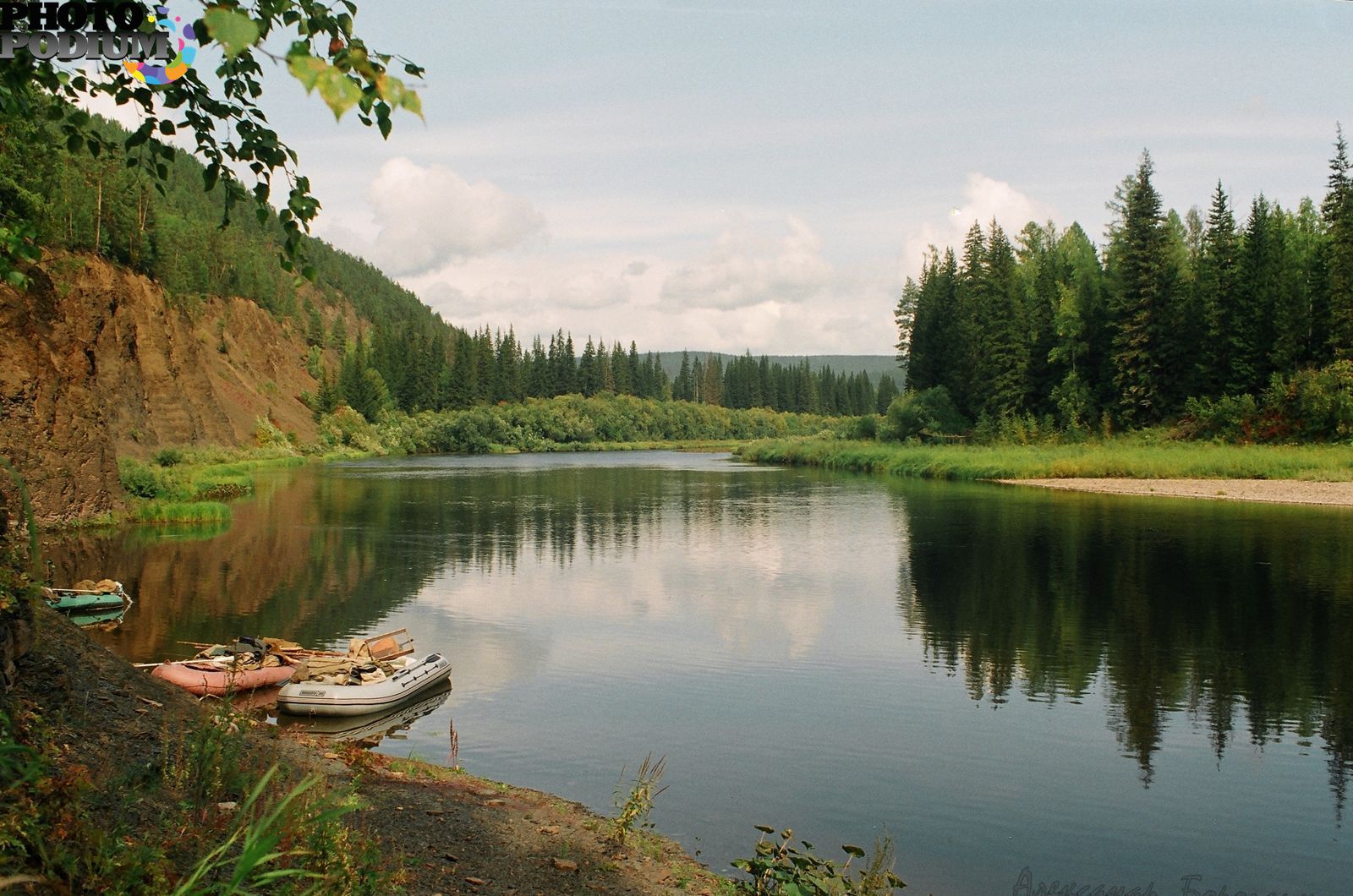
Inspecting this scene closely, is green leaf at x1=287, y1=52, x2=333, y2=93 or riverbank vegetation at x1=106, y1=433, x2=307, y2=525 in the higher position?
green leaf at x1=287, y1=52, x2=333, y2=93

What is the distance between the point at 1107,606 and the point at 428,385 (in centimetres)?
13090

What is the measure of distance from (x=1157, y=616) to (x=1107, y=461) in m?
40.3

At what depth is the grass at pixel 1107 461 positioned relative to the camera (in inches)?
2041

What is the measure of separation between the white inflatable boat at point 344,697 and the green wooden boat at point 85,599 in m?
7.95

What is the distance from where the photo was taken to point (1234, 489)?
4944 cm

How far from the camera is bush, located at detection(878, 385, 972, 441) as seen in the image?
270ft

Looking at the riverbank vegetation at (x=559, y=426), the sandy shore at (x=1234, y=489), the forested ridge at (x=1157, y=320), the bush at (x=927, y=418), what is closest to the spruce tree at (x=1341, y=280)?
the forested ridge at (x=1157, y=320)

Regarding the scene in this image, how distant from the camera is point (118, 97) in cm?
499

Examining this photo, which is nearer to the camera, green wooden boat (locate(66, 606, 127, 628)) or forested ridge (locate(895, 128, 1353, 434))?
green wooden boat (locate(66, 606, 127, 628))

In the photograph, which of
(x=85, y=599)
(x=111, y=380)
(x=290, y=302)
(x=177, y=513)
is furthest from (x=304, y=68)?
(x=290, y=302)

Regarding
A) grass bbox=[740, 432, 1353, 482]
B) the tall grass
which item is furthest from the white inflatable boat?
grass bbox=[740, 432, 1353, 482]

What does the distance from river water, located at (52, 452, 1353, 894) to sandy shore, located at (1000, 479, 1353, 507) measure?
407 cm

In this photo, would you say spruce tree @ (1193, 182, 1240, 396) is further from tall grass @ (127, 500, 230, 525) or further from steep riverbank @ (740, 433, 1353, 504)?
tall grass @ (127, 500, 230, 525)

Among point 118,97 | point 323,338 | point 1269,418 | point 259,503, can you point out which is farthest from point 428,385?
point 118,97
